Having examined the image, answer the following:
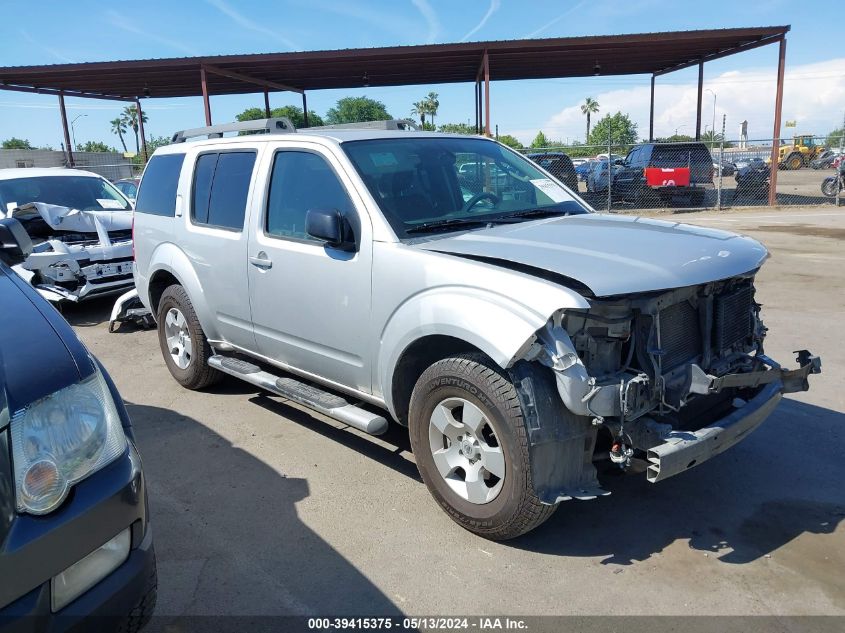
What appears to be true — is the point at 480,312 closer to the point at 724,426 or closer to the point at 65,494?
the point at 724,426

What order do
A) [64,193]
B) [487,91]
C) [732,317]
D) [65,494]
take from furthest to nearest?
[487,91], [64,193], [732,317], [65,494]

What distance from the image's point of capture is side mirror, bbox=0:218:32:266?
10.9 ft

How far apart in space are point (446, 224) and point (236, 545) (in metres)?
2.08

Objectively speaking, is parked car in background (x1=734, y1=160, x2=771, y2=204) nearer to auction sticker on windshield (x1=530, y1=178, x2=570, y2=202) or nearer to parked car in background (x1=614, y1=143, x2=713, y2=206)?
parked car in background (x1=614, y1=143, x2=713, y2=206)

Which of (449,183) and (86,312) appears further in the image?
(86,312)

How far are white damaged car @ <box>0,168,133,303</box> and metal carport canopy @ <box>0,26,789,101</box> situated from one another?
388 inches

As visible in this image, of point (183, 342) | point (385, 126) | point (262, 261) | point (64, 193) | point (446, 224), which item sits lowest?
point (183, 342)

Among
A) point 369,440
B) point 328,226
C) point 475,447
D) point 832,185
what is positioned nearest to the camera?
point 475,447

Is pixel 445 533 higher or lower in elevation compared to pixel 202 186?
lower

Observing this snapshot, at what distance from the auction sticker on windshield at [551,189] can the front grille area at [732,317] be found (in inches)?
55.5

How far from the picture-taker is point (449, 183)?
13.8 feet

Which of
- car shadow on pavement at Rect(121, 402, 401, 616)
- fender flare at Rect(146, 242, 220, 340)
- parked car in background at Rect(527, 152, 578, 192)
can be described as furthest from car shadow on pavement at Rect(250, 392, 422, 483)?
parked car in background at Rect(527, 152, 578, 192)

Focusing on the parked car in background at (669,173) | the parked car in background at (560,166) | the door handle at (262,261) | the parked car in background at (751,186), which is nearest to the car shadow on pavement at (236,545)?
the door handle at (262,261)

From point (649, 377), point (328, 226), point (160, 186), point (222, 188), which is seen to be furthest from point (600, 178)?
point (649, 377)
